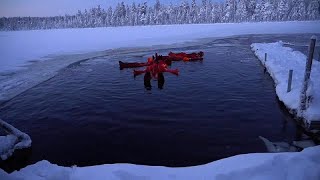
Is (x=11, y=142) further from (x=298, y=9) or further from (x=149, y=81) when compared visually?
(x=298, y=9)

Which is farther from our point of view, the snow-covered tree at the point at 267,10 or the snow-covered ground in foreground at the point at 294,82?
the snow-covered tree at the point at 267,10

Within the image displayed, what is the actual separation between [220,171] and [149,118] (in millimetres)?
6156

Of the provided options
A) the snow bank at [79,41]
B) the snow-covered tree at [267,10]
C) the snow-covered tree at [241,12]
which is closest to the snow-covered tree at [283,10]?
the snow-covered tree at [267,10]

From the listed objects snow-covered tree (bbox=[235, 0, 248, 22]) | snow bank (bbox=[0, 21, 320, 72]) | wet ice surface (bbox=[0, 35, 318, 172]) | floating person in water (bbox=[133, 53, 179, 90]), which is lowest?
wet ice surface (bbox=[0, 35, 318, 172])

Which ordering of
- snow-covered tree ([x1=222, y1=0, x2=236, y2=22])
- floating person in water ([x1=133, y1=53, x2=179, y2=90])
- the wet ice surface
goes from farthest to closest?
snow-covered tree ([x1=222, y1=0, x2=236, y2=22]) < floating person in water ([x1=133, y1=53, x2=179, y2=90]) < the wet ice surface

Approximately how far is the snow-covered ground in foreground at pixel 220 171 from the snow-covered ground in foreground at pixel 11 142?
269cm

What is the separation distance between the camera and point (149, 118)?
1183cm

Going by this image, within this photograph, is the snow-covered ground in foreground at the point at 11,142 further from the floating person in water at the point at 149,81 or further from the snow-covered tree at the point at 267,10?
the snow-covered tree at the point at 267,10

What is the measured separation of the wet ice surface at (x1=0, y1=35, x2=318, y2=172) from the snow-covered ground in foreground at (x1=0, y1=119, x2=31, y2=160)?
0.44m

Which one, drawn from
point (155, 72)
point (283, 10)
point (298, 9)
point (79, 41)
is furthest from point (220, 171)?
point (298, 9)

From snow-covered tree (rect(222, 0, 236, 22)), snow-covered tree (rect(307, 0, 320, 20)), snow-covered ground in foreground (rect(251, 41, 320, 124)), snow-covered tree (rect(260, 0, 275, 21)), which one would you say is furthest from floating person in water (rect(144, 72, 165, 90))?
snow-covered tree (rect(307, 0, 320, 20))

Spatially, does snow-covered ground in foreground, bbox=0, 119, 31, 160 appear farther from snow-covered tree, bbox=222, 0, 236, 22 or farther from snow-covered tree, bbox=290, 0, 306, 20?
snow-covered tree, bbox=290, 0, 306, 20

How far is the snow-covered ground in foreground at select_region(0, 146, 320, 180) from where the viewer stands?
5.61 m

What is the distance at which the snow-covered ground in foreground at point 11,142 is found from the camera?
835 cm
